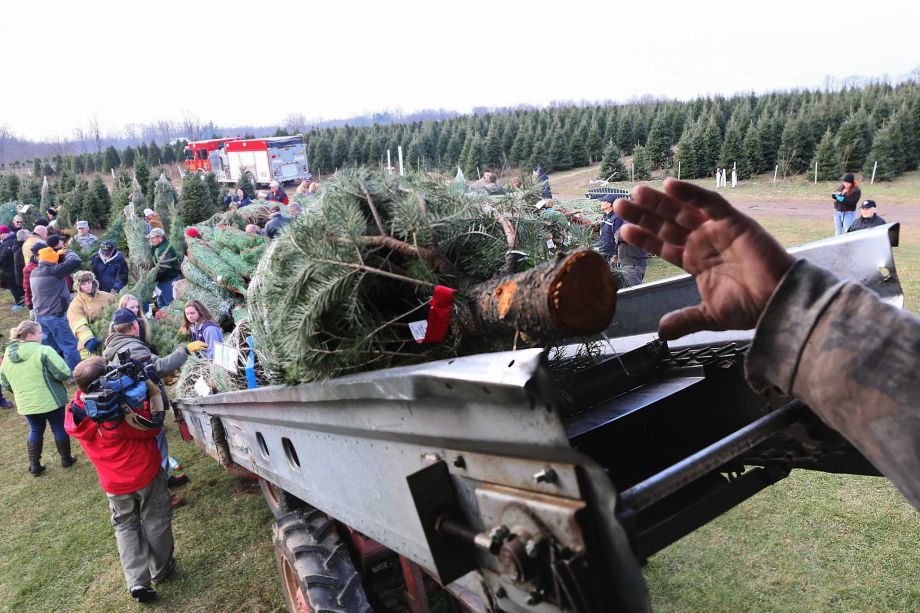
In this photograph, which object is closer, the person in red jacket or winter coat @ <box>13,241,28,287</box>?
the person in red jacket

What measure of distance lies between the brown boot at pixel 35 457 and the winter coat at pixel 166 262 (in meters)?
4.11

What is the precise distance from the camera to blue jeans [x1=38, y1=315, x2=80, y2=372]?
10242mm

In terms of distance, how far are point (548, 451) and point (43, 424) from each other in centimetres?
790

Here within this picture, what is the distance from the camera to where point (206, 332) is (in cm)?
667

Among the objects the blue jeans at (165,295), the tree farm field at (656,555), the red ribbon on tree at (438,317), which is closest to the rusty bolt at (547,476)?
the red ribbon on tree at (438,317)

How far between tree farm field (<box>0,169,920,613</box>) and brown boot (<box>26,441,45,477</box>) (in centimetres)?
13

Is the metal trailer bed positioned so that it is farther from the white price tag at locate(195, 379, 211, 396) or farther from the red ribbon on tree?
the white price tag at locate(195, 379, 211, 396)

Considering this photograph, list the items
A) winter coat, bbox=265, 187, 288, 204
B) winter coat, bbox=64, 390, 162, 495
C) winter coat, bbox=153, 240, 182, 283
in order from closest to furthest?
winter coat, bbox=64, 390, 162, 495
winter coat, bbox=153, 240, 182, 283
winter coat, bbox=265, 187, 288, 204

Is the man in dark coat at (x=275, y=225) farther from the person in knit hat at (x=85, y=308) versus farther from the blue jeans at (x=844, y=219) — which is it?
the blue jeans at (x=844, y=219)

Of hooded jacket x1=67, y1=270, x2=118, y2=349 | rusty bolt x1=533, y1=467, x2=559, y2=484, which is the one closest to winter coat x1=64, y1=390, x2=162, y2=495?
hooded jacket x1=67, y1=270, x2=118, y2=349

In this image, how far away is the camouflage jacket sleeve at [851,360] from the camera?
1.15 m

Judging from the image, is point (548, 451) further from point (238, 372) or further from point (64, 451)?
point (64, 451)

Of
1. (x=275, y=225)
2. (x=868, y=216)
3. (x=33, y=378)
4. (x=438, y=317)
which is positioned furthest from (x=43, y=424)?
(x=868, y=216)

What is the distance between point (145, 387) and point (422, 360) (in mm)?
3317
